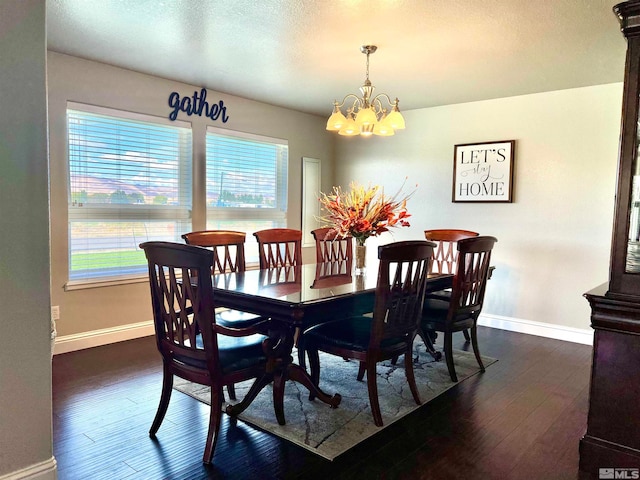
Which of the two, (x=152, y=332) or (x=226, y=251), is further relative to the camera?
(x=152, y=332)

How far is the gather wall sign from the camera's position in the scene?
4328 mm

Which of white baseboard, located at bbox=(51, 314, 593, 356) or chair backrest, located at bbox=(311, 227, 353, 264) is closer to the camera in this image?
white baseboard, located at bbox=(51, 314, 593, 356)

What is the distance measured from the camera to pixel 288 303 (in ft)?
7.48

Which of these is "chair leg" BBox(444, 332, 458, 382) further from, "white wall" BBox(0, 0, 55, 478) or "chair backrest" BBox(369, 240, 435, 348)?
"white wall" BBox(0, 0, 55, 478)

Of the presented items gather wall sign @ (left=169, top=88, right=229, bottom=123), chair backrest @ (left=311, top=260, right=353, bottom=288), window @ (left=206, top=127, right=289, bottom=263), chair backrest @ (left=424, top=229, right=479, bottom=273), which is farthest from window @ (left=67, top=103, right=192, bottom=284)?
chair backrest @ (left=424, top=229, right=479, bottom=273)

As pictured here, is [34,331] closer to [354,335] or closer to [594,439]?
[354,335]

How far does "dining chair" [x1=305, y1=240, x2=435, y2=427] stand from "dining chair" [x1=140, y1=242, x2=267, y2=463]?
51 cm

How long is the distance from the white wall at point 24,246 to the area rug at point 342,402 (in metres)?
1.11

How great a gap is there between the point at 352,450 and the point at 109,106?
3.39 m

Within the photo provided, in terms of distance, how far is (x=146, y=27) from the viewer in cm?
296

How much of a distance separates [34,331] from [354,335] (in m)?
1.63

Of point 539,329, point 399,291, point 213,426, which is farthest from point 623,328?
point 539,329

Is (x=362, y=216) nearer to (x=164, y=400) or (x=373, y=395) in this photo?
(x=373, y=395)

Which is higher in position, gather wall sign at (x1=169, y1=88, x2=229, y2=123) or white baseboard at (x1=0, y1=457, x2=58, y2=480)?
gather wall sign at (x1=169, y1=88, x2=229, y2=123)
